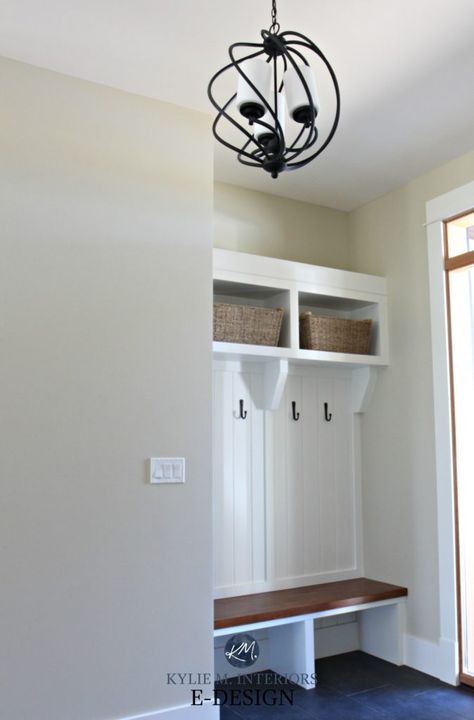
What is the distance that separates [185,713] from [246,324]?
168cm

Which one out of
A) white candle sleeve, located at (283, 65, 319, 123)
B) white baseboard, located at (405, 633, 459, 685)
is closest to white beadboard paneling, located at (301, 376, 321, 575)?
white baseboard, located at (405, 633, 459, 685)

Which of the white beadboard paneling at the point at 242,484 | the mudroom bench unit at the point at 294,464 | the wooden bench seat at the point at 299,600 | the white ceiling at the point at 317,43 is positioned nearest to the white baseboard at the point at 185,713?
the wooden bench seat at the point at 299,600

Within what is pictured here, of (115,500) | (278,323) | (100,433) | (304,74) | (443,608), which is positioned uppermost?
(304,74)

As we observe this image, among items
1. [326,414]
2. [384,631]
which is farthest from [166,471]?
[384,631]

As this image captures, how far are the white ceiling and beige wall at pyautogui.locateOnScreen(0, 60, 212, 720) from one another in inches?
7.3

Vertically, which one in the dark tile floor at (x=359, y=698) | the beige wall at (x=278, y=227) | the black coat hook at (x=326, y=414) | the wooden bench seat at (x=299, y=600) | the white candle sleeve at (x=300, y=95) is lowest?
the dark tile floor at (x=359, y=698)

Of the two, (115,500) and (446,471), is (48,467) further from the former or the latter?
(446,471)

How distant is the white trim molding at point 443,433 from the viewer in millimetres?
2938

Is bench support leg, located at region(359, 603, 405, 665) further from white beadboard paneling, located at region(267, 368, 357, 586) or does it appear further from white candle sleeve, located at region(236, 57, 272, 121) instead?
white candle sleeve, located at region(236, 57, 272, 121)

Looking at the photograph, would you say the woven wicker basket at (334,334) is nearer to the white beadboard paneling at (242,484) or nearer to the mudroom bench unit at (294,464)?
the mudroom bench unit at (294,464)

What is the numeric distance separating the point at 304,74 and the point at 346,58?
0.87 metres

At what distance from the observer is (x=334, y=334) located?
3287 mm

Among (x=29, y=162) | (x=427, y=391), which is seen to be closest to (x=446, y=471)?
(x=427, y=391)

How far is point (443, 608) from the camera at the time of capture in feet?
9.77
